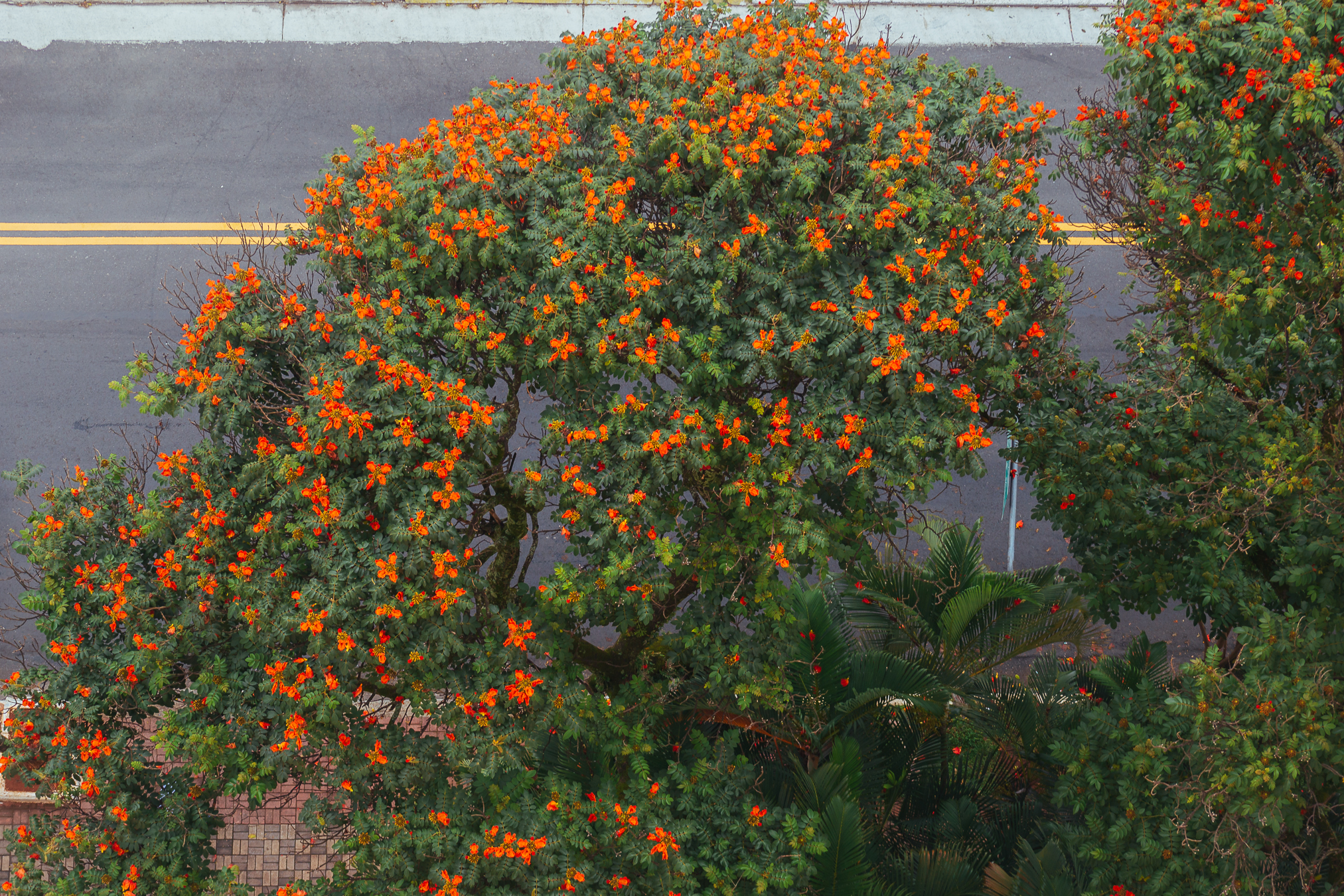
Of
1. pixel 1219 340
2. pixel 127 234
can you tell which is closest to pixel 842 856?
pixel 1219 340

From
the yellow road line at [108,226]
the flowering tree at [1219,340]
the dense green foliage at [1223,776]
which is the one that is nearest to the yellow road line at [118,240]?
the yellow road line at [108,226]

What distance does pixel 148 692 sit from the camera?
650 cm

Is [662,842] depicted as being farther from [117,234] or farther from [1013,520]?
[117,234]

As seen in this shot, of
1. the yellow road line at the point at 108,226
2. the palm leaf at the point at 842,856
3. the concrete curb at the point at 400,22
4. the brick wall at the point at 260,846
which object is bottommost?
the brick wall at the point at 260,846

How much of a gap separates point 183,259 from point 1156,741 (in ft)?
37.8

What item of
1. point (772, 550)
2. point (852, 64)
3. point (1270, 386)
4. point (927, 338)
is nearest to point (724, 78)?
point (852, 64)

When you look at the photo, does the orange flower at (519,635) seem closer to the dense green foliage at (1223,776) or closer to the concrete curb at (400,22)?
the dense green foliage at (1223,776)

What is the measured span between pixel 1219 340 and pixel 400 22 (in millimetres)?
11047

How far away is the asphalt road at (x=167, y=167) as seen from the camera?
1195 cm

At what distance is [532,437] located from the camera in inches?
271

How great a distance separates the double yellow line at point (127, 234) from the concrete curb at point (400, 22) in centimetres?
266

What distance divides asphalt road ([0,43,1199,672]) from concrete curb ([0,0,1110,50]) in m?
0.18

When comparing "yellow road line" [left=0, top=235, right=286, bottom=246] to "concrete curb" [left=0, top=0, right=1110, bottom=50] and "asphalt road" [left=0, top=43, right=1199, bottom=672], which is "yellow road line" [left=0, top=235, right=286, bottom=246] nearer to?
"asphalt road" [left=0, top=43, right=1199, bottom=672]

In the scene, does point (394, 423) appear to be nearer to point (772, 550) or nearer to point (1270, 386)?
point (772, 550)
